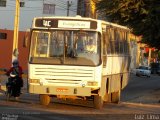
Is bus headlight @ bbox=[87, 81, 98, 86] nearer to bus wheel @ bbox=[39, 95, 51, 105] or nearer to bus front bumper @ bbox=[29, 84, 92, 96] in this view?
bus front bumper @ bbox=[29, 84, 92, 96]

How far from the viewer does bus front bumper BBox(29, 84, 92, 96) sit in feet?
66.7

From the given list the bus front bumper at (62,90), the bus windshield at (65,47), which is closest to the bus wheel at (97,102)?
the bus front bumper at (62,90)

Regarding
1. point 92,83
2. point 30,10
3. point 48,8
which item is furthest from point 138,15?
point 48,8

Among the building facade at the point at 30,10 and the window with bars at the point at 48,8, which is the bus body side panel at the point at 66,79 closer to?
the building facade at the point at 30,10

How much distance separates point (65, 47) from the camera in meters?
20.6

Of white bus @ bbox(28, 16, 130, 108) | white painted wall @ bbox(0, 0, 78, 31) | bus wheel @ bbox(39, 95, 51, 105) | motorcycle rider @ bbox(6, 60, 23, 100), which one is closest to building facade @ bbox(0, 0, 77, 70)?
white painted wall @ bbox(0, 0, 78, 31)

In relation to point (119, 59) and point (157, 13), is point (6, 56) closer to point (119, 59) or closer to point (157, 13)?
point (157, 13)

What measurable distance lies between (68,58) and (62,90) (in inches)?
45.5

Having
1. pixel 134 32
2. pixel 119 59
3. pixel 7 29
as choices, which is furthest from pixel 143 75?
pixel 119 59

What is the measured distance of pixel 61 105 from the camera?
2277 cm

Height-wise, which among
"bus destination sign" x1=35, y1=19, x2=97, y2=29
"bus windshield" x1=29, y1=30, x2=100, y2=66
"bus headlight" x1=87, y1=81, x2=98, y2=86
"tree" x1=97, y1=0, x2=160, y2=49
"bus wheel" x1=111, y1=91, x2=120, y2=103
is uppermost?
"tree" x1=97, y1=0, x2=160, y2=49

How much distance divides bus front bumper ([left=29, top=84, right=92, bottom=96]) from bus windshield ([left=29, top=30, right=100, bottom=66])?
2.89 ft

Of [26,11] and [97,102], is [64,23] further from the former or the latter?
[26,11]

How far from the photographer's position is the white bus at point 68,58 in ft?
67.0
